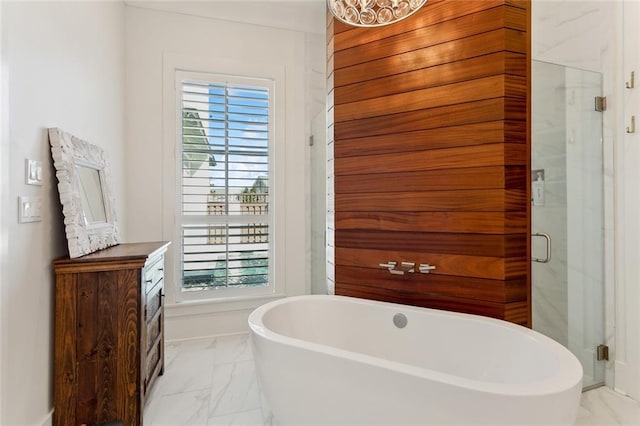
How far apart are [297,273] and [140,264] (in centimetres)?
174

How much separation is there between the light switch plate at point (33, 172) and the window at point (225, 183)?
1364mm

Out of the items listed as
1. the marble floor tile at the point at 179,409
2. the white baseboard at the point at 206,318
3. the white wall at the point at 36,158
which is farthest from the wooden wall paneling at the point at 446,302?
the white wall at the point at 36,158

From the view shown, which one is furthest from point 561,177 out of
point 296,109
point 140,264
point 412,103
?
point 140,264

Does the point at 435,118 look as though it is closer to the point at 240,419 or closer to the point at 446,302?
the point at 446,302

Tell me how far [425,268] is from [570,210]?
1.11m

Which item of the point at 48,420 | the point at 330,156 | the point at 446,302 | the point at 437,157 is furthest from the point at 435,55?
the point at 48,420

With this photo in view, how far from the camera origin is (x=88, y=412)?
5.16 ft

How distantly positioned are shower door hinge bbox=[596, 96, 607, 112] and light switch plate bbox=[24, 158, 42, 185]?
316 centimetres

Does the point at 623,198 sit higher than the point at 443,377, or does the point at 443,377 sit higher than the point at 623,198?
the point at 623,198

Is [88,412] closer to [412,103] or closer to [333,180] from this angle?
[333,180]

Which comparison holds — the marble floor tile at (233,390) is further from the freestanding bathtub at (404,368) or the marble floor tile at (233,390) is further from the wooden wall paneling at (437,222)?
the wooden wall paneling at (437,222)

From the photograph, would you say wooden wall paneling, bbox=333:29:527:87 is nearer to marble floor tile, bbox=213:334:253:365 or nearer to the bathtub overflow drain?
the bathtub overflow drain

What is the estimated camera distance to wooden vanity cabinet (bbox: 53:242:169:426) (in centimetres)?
156

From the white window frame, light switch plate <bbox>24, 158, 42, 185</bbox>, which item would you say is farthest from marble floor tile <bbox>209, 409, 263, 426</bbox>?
light switch plate <bbox>24, 158, 42, 185</bbox>
